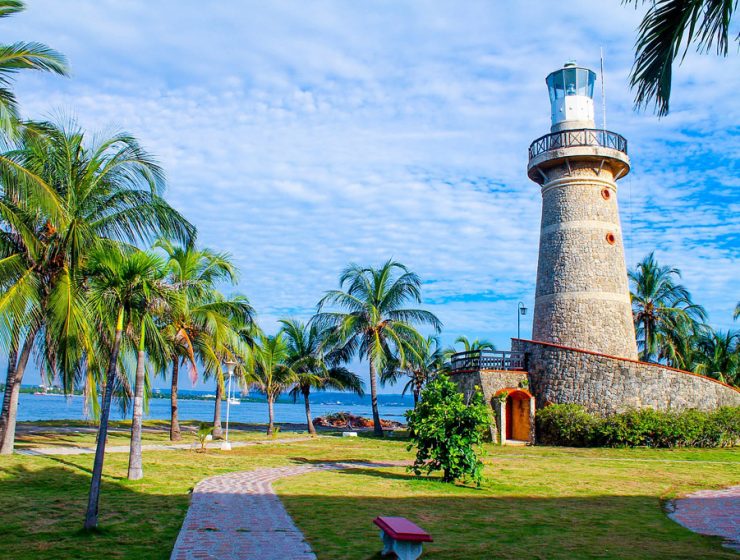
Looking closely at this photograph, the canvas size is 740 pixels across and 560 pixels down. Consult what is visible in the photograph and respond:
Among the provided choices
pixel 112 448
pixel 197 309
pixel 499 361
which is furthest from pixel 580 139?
pixel 112 448

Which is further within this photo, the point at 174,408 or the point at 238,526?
the point at 174,408

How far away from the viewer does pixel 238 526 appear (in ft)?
27.2

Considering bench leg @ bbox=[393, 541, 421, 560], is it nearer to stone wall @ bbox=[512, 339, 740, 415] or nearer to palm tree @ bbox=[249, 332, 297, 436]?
stone wall @ bbox=[512, 339, 740, 415]

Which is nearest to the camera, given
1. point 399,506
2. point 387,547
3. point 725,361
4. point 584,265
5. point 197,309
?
point 387,547

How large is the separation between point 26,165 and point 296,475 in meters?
8.56

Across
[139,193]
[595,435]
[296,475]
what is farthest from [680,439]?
[139,193]

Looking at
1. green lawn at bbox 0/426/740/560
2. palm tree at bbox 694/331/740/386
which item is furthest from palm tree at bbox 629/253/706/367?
green lawn at bbox 0/426/740/560

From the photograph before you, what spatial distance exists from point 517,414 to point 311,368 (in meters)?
10.9

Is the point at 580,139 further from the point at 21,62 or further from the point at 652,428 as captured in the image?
the point at 21,62

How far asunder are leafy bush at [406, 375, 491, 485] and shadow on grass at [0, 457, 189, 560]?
4.90 metres

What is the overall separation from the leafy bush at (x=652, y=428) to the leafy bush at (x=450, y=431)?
1069cm

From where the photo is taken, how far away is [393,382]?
116 feet

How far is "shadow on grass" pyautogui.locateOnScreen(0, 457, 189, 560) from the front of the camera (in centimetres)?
705

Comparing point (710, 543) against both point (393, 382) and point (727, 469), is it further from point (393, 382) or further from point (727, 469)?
point (393, 382)
